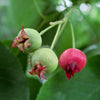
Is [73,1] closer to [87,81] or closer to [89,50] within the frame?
[89,50]

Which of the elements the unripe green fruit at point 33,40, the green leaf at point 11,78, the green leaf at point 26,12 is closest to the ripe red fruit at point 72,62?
the unripe green fruit at point 33,40

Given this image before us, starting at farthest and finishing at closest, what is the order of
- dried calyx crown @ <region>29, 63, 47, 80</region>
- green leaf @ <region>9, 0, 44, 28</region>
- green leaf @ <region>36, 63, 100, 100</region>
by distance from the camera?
green leaf @ <region>9, 0, 44, 28</region>, green leaf @ <region>36, 63, 100, 100</region>, dried calyx crown @ <region>29, 63, 47, 80</region>

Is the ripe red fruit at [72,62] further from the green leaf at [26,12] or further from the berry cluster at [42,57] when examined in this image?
the green leaf at [26,12]

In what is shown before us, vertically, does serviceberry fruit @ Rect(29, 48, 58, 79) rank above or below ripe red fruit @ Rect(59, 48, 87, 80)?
above

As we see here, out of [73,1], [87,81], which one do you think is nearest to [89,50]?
[73,1]

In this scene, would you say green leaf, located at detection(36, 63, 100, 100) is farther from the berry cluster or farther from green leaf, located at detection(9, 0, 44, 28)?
green leaf, located at detection(9, 0, 44, 28)

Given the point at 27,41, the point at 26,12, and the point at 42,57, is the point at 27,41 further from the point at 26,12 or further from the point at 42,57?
the point at 26,12

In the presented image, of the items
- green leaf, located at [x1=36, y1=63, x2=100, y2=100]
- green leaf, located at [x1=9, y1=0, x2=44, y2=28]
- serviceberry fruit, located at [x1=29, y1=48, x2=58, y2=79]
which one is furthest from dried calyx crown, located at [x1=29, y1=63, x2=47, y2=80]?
green leaf, located at [x1=9, y1=0, x2=44, y2=28]
